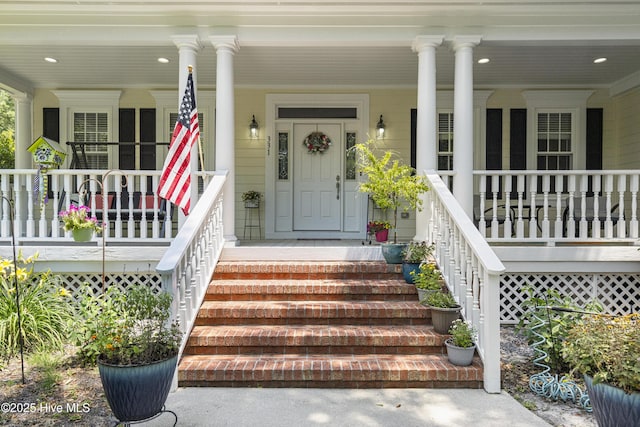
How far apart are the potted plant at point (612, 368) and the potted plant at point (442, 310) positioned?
3.76ft

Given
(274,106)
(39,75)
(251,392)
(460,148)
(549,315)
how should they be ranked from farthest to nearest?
(274,106)
(39,75)
(460,148)
(549,315)
(251,392)

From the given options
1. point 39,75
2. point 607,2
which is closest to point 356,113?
point 607,2

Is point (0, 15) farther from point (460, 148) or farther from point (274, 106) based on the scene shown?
point (460, 148)

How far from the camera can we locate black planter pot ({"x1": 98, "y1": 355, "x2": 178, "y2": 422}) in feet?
8.65

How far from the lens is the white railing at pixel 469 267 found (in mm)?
3400

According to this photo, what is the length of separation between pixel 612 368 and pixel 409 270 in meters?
2.14

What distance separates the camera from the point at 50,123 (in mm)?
7699

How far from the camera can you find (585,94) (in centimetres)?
755

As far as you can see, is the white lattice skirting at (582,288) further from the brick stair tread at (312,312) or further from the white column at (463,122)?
the brick stair tread at (312,312)

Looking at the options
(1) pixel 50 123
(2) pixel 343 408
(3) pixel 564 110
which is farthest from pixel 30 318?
(3) pixel 564 110

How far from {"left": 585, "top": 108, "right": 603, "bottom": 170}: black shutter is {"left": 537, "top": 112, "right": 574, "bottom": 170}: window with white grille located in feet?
1.01

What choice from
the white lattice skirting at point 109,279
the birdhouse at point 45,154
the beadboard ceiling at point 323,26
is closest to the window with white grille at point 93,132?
the beadboard ceiling at point 323,26

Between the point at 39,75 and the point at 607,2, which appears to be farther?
the point at 39,75

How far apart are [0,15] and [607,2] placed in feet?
23.5
